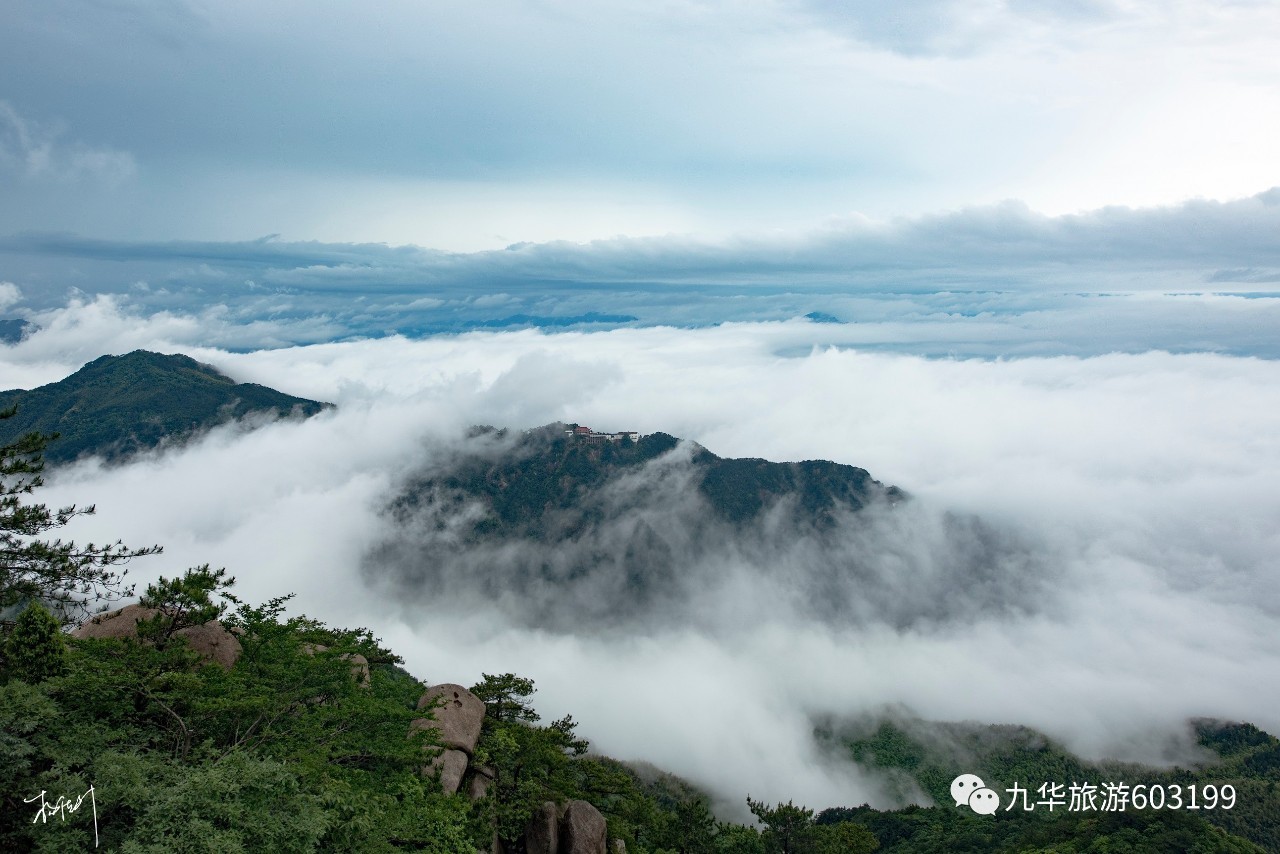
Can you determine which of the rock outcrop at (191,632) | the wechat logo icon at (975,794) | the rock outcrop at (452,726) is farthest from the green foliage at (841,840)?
the rock outcrop at (191,632)

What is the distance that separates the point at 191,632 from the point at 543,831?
21397mm

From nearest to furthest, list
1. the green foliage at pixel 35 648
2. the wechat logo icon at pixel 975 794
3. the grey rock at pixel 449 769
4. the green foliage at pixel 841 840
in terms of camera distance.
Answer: the green foliage at pixel 35 648 < the grey rock at pixel 449 769 < the wechat logo icon at pixel 975 794 < the green foliage at pixel 841 840

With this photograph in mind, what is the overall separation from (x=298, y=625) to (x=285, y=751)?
12.8 metres

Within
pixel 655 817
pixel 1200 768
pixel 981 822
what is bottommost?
pixel 1200 768

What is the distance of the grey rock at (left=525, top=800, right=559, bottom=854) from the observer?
3716 cm

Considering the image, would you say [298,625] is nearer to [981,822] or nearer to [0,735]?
[0,735]

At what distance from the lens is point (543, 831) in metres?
37.5

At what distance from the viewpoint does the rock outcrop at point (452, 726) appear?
36338 mm

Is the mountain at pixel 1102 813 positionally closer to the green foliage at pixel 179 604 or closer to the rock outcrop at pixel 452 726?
the rock outcrop at pixel 452 726

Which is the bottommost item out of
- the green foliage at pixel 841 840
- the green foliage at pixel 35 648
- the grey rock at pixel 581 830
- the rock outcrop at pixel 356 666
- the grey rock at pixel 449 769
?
the green foliage at pixel 841 840

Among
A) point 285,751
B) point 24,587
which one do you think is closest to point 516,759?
point 285,751

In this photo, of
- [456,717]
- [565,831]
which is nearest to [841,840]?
[565,831]

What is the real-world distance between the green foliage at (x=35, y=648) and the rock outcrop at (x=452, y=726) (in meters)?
15.4

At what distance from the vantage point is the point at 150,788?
63.5 feet
